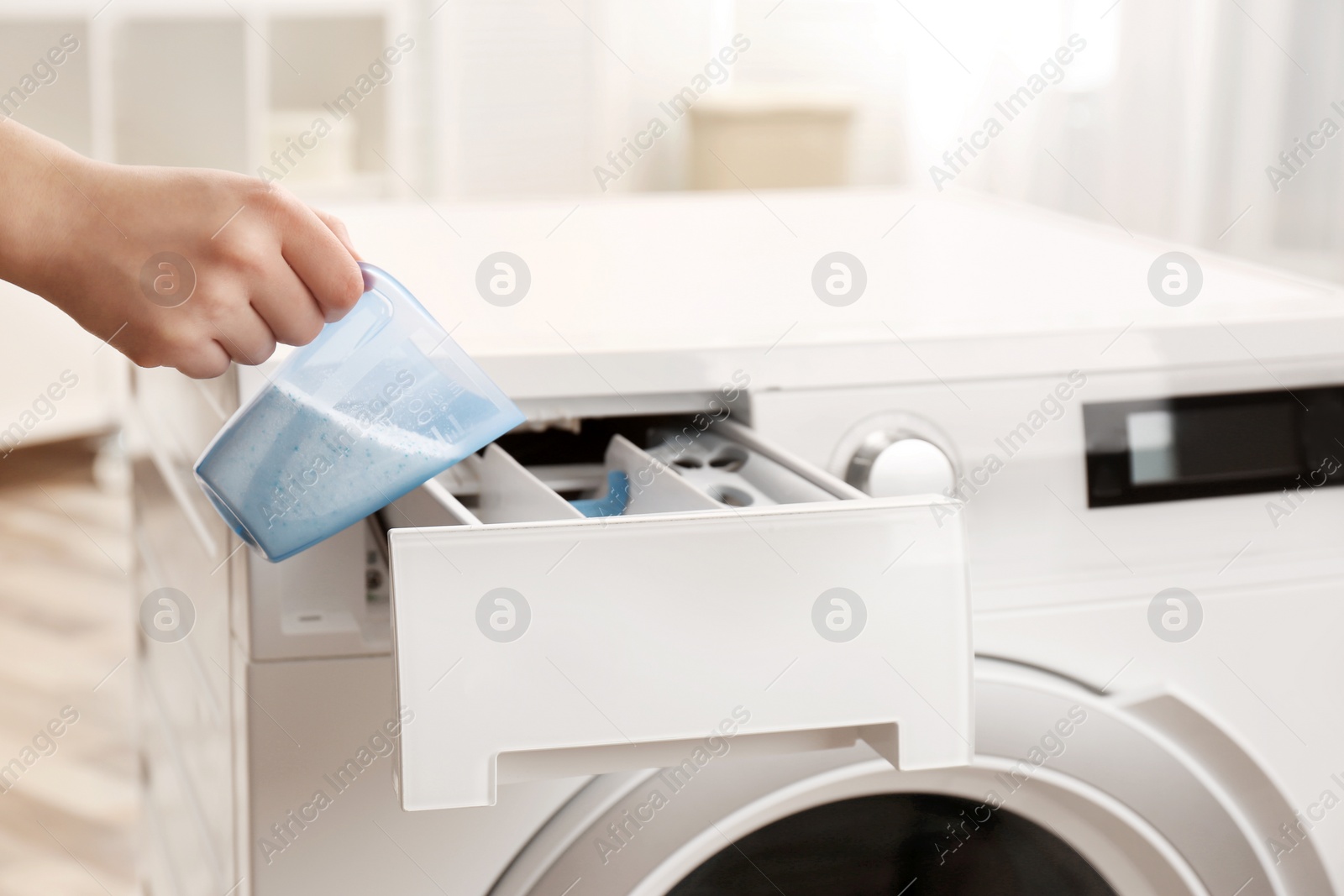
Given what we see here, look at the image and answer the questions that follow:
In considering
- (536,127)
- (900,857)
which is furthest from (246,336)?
(536,127)

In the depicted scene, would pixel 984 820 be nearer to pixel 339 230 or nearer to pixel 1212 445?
pixel 1212 445

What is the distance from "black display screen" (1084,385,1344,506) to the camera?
2.15 ft

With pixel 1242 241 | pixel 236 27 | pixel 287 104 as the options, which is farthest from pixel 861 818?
pixel 287 104

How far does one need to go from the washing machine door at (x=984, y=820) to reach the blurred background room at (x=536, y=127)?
0.38 meters

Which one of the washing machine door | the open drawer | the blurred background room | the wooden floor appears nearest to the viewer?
the open drawer

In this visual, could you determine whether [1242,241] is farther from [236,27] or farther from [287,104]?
[287,104]

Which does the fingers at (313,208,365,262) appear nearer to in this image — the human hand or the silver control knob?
the human hand

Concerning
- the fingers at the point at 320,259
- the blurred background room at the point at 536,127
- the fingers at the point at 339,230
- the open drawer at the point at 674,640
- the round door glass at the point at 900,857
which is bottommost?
the round door glass at the point at 900,857

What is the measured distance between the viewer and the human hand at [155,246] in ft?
1.45

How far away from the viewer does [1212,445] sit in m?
0.67

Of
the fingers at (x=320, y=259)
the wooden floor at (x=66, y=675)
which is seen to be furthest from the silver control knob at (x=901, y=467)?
the wooden floor at (x=66, y=675)

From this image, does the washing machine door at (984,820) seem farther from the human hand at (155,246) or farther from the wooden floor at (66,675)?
the wooden floor at (66,675)

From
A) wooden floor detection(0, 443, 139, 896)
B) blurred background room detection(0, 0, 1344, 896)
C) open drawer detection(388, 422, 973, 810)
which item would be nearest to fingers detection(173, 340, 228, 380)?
open drawer detection(388, 422, 973, 810)

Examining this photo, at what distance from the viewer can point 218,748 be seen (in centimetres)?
69
